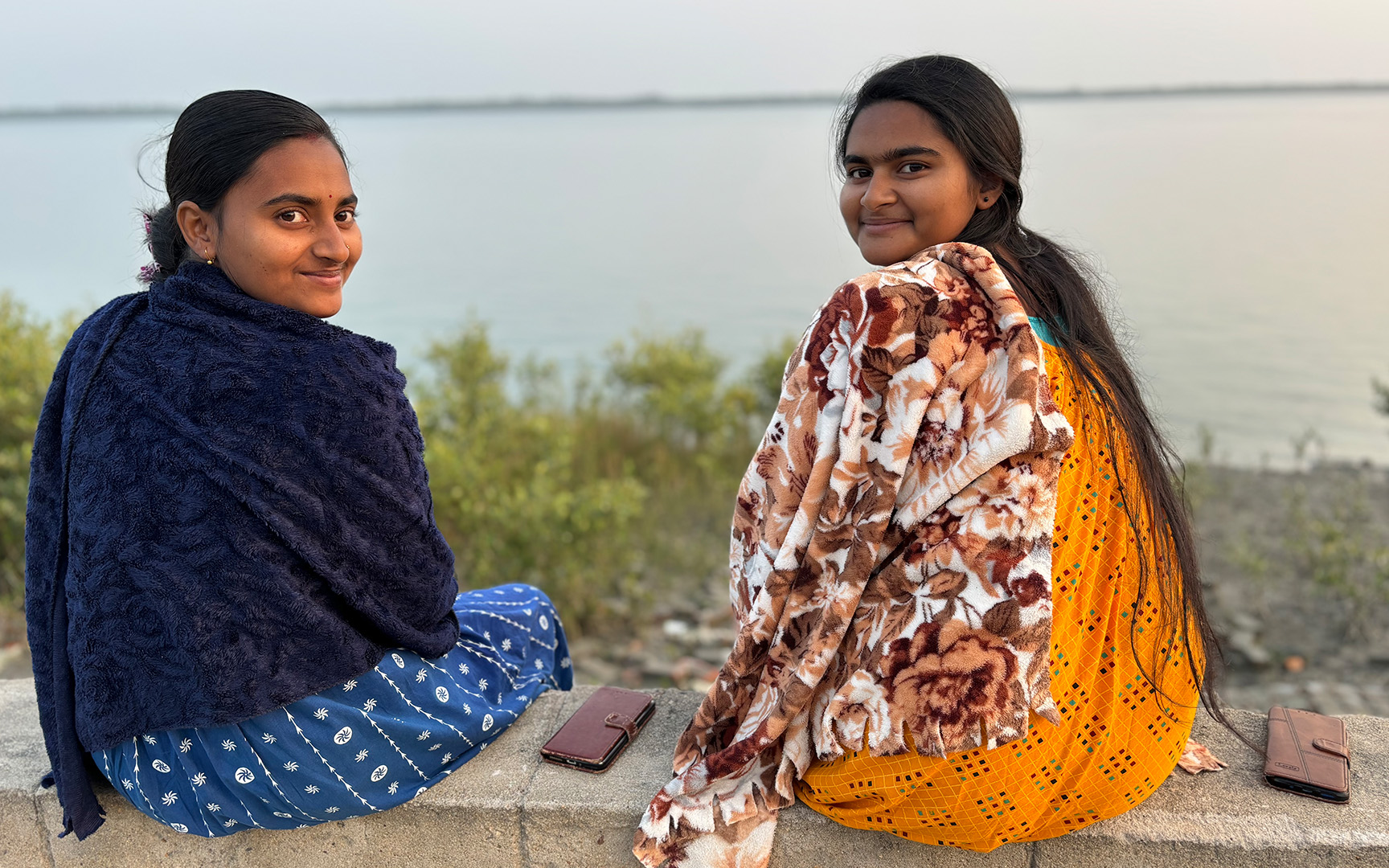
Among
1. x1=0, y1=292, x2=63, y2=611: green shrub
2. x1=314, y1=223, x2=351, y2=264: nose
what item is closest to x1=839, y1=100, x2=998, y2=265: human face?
x1=314, y1=223, x2=351, y2=264: nose

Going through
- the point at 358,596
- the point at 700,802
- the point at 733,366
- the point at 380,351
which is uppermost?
the point at 380,351

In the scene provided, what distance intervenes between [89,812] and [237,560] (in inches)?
26.9

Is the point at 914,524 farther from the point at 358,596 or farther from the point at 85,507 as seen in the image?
the point at 85,507

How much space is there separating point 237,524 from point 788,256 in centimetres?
1587

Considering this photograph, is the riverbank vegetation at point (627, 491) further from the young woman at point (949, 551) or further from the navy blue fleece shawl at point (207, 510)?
the young woman at point (949, 551)

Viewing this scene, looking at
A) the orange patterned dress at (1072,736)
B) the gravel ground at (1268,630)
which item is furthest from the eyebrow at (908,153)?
the gravel ground at (1268,630)

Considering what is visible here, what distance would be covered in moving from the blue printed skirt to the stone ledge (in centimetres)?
9

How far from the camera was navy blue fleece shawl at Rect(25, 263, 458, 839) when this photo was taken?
177 cm

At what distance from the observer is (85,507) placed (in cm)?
181

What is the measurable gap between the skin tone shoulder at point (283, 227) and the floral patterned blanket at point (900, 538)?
3.05ft

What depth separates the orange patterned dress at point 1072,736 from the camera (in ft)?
5.79

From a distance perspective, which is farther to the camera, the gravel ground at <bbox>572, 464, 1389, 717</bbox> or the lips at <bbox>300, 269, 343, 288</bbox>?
the gravel ground at <bbox>572, 464, 1389, 717</bbox>

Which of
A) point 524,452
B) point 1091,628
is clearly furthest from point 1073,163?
point 1091,628

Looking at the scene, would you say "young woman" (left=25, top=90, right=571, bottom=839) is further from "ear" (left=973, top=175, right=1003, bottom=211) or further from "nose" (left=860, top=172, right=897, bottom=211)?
"ear" (left=973, top=175, right=1003, bottom=211)
